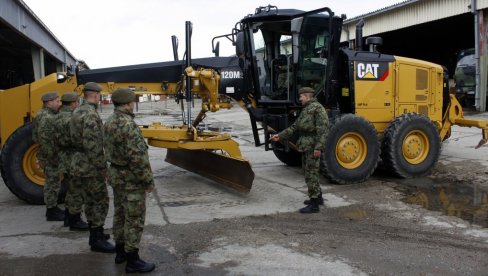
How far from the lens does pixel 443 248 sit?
465 centimetres

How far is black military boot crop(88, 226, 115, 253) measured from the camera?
461 cm

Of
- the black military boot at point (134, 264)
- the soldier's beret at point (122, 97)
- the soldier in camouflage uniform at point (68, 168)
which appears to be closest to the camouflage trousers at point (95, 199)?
the soldier in camouflage uniform at point (68, 168)

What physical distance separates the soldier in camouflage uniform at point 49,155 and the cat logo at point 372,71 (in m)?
4.77

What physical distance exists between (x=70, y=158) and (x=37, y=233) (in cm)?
96

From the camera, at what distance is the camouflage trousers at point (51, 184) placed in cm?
568

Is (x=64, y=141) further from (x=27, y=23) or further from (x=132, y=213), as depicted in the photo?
(x=27, y=23)

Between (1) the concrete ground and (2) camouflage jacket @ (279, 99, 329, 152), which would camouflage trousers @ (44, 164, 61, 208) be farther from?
(2) camouflage jacket @ (279, 99, 329, 152)

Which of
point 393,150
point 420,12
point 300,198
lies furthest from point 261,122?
point 420,12

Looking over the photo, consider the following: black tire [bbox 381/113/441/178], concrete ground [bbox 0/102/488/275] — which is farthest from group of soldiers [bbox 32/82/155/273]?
black tire [bbox 381/113/441/178]

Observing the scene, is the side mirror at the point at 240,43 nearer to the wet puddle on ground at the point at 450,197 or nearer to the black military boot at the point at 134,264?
the wet puddle on ground at the point at 450,197

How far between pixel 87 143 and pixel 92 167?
0.25m

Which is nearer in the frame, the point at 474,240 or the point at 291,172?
the point at 474,240

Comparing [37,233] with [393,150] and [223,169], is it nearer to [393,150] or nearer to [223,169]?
[223,169]

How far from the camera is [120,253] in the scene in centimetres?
431
